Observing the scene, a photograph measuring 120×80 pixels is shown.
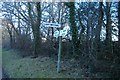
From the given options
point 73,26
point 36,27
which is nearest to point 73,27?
point 73,26

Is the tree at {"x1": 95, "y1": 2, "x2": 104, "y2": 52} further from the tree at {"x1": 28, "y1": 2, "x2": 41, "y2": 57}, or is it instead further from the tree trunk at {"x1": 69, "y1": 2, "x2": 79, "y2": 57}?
the tree at {"x1": 28, "y1": 2, "x2": 41, "y2": 57}

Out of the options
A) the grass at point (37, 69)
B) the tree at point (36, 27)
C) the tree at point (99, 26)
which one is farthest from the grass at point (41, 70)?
the tree at point (36, 27)

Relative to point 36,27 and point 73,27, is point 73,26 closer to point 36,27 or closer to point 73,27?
point 73,27

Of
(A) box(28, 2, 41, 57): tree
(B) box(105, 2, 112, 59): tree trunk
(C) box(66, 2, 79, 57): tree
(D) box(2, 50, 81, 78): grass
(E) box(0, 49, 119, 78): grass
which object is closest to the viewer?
(B) box(105, 2, 112, 59): tree trunk

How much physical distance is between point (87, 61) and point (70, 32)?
2116 millimetres

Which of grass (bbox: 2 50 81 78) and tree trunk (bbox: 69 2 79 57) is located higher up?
tree trunk (bbox: 69 2 79 57)

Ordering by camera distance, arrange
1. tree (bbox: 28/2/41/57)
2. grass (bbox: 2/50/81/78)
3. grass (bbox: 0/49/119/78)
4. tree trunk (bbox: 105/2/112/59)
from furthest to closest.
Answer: tree (bbox: 28/2/41/57) < grass (bbox: 2/50/81/78) < grass (bbox: 0/49/119/78) < tree trunk (bbox: 105/2/112/59)

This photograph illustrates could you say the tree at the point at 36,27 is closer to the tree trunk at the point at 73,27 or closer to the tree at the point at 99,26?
the tree trunk at the point at 73,27

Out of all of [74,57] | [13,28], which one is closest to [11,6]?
[13,28]

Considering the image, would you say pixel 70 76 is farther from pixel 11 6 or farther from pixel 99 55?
pixel 11 6

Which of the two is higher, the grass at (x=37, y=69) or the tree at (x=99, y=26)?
the tree at (x=99, y=26)

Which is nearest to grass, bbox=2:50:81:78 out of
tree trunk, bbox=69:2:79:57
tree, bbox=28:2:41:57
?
tree, bbox=28:2:41:57

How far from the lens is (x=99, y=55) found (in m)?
6.36

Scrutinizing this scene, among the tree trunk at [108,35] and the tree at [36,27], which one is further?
the tree at [36,27]
